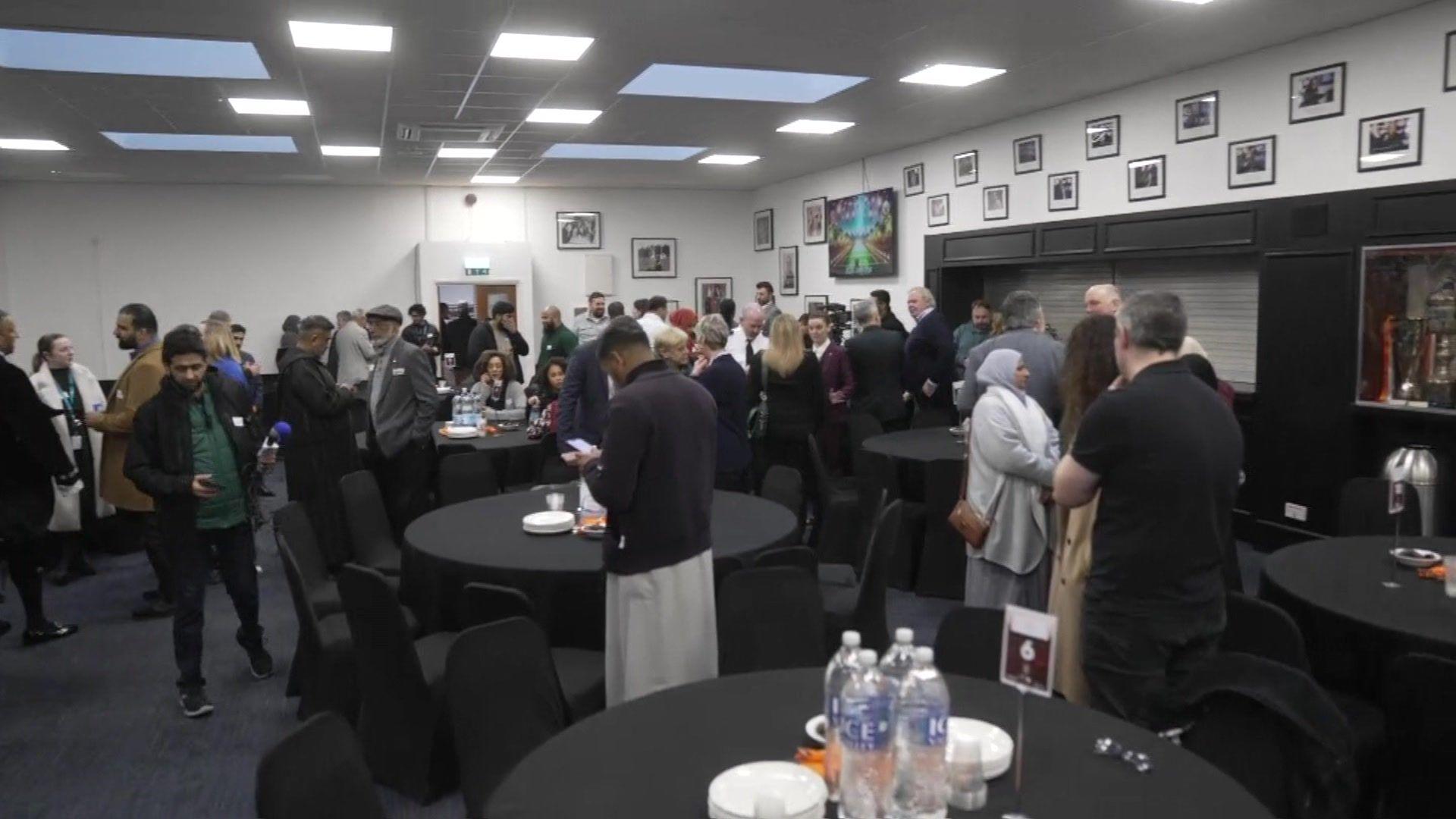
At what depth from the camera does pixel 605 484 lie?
2945 mm

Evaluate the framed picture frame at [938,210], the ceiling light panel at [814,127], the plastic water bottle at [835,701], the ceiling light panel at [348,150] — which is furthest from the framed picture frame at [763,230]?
the plastic water bottle at [835,701]

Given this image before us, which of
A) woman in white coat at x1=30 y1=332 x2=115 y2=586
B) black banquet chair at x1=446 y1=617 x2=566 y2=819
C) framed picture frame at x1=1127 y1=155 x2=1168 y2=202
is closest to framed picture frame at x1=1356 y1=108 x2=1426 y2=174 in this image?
framed picture frame at x1=1127 y1=155 x2=1168 y2=202

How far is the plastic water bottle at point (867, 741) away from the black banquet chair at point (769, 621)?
1200 millimetres

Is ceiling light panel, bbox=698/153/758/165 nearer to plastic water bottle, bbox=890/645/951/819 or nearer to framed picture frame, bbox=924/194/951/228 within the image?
framed picture frame, bbox=924/194/951/228

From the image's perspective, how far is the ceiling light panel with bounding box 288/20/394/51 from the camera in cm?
580

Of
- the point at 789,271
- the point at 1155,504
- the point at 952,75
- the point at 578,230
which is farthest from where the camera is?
the point at 578,230

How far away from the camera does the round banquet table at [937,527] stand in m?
5.44

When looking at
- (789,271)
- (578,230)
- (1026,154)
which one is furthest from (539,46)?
(578,230)

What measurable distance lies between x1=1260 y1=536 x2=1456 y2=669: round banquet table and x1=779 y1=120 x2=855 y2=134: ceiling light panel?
6.40 m

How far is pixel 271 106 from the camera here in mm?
7988

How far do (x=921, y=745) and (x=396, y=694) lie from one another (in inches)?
84.5

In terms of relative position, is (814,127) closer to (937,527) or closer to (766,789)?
(937,527)

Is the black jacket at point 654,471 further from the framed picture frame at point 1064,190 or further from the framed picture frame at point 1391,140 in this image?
the framed picture frame at point 1064,190

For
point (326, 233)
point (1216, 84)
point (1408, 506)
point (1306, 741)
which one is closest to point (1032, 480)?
point (1408, 506)
